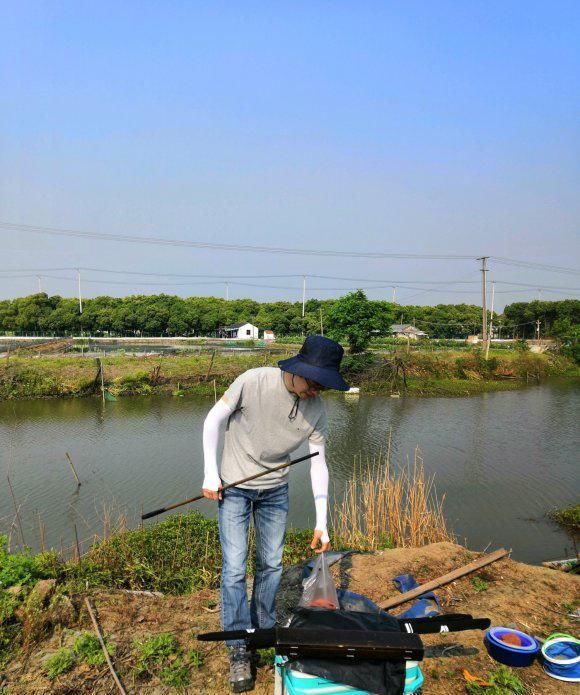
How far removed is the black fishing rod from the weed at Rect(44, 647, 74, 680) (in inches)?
54.7

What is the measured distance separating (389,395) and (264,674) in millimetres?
20002

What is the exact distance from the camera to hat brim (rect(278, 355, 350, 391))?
94.1 inches

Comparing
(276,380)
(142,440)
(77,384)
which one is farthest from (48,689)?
(77,384)

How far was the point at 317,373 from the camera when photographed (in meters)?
2.41

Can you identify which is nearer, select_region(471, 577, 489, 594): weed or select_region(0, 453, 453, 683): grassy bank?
select_region(0, 453, 453, 683): grassy bank

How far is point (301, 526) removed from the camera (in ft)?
23.2

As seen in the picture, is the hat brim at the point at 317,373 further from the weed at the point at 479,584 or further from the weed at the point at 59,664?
the weed at the point at 479,584

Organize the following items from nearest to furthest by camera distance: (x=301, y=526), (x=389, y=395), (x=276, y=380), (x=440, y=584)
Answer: (x=276, y=380), (x=440, y=584), (x=301, y=526), (x=389, y=395)

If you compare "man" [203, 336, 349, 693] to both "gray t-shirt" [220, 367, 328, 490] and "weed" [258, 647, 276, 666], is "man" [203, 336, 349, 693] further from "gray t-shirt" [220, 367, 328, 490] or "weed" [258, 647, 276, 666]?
"weed" [258, 647, 276, 666]

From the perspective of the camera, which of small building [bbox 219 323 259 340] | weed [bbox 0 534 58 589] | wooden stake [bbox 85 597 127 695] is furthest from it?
small building [bbox 219 323 259 340]

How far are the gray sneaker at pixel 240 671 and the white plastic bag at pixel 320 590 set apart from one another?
1.17 feet

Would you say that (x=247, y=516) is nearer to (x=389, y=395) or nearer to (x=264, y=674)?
(x=264, y=674)

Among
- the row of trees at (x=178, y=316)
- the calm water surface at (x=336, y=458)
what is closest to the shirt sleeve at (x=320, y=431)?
the calm water surface at (x=336, y=458)

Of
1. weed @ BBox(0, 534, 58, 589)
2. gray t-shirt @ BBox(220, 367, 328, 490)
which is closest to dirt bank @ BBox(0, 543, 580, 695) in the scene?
weed @ BBox(0, 534, 58, 589)
